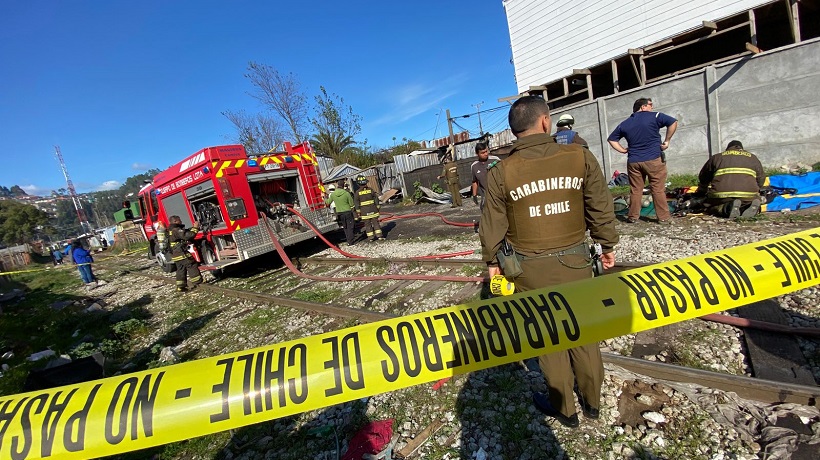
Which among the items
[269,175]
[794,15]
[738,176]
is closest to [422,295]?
[738,176]

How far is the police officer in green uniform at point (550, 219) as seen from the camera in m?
2.01

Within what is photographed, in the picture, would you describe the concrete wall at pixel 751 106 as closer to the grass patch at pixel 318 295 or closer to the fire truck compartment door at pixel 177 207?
→ the grass patch at pixel 318 295

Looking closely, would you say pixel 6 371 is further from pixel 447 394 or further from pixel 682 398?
pixel 682 398

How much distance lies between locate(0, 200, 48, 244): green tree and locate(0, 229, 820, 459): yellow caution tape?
216 feet

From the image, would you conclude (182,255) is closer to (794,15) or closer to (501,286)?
(501,286)

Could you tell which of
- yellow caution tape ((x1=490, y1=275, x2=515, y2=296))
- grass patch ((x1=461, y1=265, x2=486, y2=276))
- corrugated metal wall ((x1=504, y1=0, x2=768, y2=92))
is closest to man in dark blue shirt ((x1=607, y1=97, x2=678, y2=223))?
grass patch ((x1=461, y1=265, x2=486, y2=276))

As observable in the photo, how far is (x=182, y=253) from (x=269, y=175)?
2.52 m

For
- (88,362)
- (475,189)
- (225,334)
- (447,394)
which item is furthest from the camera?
(475,189)

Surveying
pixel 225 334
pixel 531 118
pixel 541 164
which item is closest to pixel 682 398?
pixel 541 164

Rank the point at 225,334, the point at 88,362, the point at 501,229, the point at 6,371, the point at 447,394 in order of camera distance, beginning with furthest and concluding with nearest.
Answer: the point at 225,334 → the point at 6,371 → the point at 88,362 → the point at 447,394 → the point at 501,229

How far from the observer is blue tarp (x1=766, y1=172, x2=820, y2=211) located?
5.51 meters

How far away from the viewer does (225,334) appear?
5.02 metres

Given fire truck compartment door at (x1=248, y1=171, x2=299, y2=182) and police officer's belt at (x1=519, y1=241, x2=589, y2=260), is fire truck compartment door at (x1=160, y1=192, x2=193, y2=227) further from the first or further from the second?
police officer's belt at (x1=519, y1=241, x2=589, y2=260)

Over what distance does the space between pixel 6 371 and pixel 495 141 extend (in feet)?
64.6
